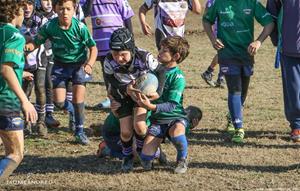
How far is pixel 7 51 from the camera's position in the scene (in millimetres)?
5465

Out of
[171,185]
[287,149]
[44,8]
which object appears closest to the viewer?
[171,185]

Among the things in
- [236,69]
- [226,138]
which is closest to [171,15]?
[236,69]

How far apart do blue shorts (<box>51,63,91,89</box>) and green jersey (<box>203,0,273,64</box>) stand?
5.35 feet

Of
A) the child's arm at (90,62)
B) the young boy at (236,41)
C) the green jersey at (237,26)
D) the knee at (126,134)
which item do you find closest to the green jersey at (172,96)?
the knee at (126,134)

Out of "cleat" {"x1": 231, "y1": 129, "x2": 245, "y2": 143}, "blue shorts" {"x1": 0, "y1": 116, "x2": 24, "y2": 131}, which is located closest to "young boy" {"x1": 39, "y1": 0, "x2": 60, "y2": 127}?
"cleat" {"x1": 231, "y1": 129, "x2": 245, "y2": 143}

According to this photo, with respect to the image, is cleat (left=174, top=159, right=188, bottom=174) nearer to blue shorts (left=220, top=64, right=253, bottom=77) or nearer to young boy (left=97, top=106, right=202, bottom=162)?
young boy (left=97, top=106, right=202, bottom=162)

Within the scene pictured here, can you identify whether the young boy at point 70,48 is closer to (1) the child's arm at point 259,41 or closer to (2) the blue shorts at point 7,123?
(1) the child's arm at point 259,41

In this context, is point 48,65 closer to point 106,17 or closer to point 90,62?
point 106,17

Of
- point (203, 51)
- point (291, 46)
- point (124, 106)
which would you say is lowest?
point (203, 51)

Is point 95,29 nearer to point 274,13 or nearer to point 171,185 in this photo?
point 274,13

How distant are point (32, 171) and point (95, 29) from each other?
2.83 metres

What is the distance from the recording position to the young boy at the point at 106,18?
29.3 ft

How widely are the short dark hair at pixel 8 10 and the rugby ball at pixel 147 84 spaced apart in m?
1.36

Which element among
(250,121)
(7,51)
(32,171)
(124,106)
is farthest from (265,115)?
(7,51)
